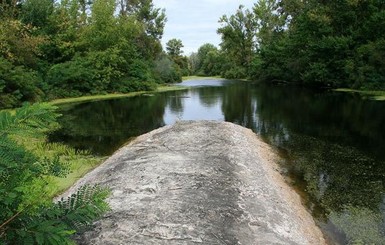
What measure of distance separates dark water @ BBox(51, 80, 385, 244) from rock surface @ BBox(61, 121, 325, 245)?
1.08 m

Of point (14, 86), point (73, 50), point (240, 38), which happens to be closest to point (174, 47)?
point (240, 38)

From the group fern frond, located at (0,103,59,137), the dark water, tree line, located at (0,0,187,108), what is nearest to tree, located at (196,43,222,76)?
tree line, located at (0,0,187,108)

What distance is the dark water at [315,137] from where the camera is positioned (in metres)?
11.0

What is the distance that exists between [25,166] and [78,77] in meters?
43.3

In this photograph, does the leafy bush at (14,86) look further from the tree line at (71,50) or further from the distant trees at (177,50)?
→ the distant trees at (177,50)

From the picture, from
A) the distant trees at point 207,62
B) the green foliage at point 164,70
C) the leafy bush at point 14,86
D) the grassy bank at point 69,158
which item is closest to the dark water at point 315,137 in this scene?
the grassy bank at point 69,158

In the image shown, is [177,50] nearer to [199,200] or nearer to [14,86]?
[14,86]

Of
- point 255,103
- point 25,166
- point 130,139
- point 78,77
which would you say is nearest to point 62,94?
point 78,77

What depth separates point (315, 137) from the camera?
21.2 m

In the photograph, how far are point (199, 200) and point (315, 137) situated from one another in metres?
13.6

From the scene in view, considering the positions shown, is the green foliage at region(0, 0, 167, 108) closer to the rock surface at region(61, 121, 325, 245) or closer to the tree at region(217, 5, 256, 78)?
the rock surface at region(61, 121, 325, 245)

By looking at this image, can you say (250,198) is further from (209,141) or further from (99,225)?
(209,141)

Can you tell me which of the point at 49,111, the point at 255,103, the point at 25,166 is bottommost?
the point at 255,103

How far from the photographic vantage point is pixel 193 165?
12.6 metres
